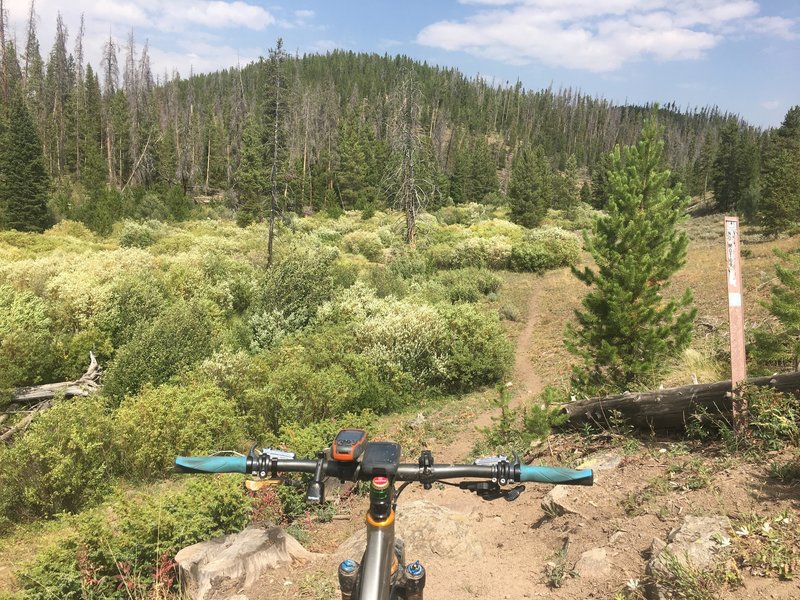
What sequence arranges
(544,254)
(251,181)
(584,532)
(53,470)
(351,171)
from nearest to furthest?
(584,532)
(53,470)
(544,254)
(251,181)
(351,171)

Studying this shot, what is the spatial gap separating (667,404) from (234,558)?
4882 mm

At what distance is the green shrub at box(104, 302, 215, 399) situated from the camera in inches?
492

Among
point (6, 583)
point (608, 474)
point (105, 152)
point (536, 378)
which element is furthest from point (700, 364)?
point (105, 152)

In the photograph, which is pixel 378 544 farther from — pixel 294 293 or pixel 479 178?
pixel 479 178

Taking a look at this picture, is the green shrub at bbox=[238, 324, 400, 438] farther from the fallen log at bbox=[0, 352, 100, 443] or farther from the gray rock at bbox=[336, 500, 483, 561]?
the gray rock at bbox=[336, 500, 483, 561]

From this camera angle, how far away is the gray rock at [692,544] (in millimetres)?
3486

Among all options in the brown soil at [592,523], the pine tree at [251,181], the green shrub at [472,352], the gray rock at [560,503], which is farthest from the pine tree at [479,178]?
the gray rock at [560,503]

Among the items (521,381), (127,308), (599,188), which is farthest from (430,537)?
(599,188)

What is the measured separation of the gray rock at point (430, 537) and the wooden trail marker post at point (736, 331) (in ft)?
9.79

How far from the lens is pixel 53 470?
25.8 ft

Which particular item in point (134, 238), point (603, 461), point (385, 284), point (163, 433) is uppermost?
point (134, 238)

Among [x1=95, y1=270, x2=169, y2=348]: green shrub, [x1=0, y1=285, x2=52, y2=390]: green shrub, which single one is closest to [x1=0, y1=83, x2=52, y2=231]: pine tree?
[x1=95, y1=270, x2=169, y2=348]: green shrub

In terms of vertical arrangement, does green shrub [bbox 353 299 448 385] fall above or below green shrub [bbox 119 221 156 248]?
below

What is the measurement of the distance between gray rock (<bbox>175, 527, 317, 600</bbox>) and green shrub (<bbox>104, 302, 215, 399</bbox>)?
815cm
